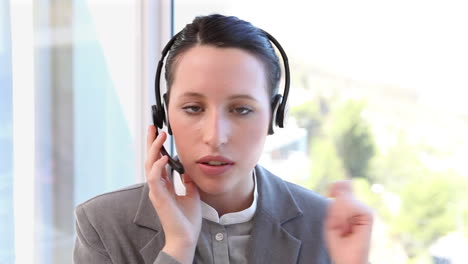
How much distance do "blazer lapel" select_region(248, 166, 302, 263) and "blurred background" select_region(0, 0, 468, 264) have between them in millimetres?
350

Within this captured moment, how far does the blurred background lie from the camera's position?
1559 millimetres

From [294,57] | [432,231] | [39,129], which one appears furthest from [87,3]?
[432,231]

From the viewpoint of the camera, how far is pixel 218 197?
4.53 ft

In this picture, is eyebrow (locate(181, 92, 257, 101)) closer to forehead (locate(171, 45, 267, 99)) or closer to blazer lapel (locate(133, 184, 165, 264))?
forehead (locate(171, 45, 267, 99))

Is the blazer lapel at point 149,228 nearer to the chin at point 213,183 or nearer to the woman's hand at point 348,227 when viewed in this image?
the chin at point 213,183

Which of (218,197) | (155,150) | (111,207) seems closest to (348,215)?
(218,197)

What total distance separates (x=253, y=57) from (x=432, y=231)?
28.4 inches

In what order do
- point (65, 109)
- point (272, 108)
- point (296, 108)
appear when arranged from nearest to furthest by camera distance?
point (272, 108) < point (296, 108) < point (65, 109)

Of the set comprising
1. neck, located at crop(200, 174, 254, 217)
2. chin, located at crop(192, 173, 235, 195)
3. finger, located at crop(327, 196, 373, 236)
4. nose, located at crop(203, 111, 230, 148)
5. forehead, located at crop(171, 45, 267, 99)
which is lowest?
neck, located at crop(200, 174, 254, 217)

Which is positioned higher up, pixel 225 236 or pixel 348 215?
pixel 348 215

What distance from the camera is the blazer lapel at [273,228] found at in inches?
52.6

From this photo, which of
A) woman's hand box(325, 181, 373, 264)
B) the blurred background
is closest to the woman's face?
woman's hand box(325, 181, 373, 264)

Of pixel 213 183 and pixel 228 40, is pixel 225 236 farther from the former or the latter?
pixel 228 40

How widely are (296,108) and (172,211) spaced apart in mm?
653
